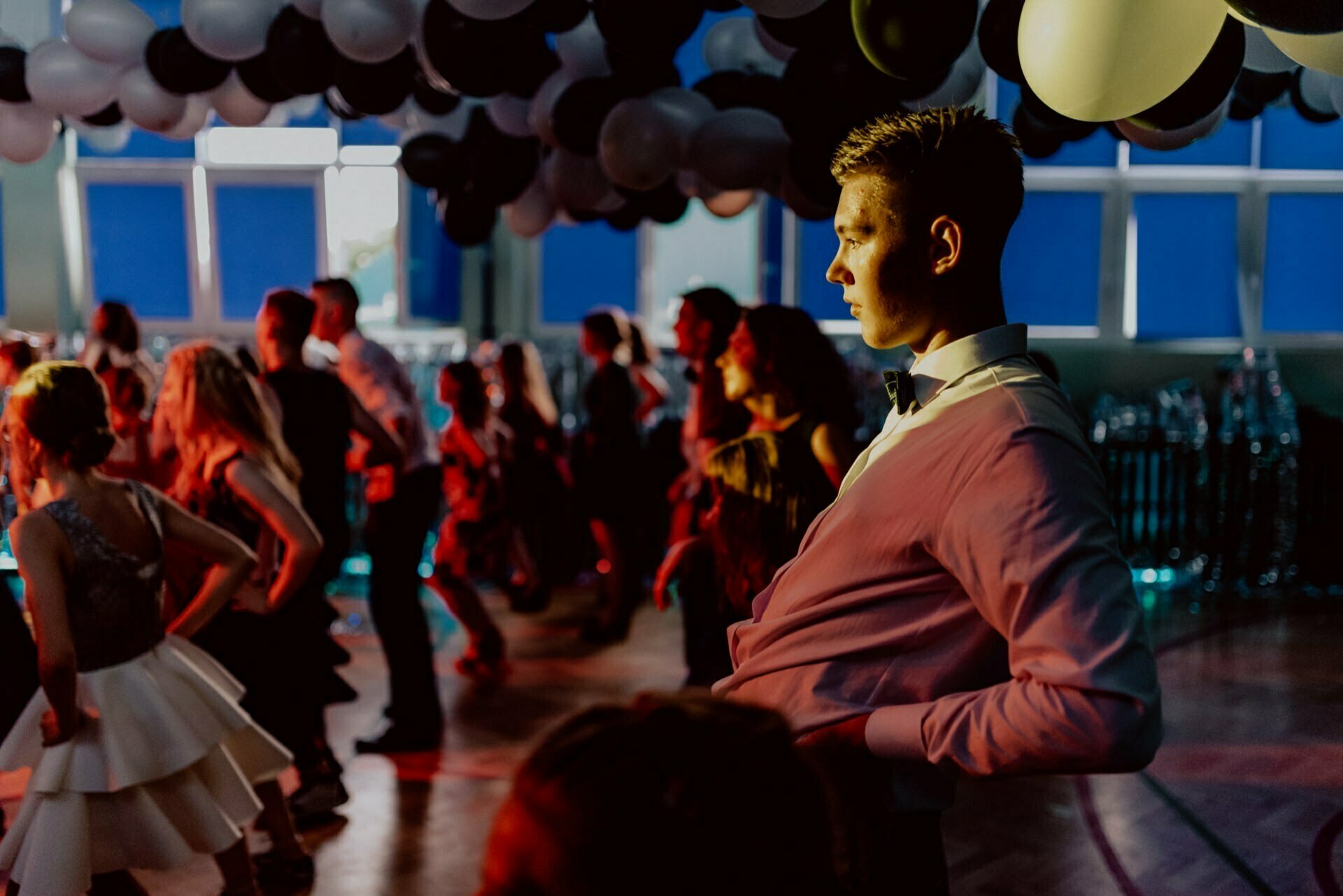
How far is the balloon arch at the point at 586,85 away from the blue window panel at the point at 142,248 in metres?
3.91

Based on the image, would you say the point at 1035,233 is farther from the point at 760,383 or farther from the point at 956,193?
the point at 956,193

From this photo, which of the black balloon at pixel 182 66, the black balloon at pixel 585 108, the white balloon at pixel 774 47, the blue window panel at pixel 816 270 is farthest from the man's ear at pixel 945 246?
the blue window panel at pixel 816 270

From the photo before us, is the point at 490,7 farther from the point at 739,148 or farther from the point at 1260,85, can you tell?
the point at 1260,85

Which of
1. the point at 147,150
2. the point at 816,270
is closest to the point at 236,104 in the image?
the point at 147,150

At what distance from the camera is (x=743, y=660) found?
1.37 metres

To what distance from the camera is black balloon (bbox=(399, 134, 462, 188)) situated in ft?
15.9

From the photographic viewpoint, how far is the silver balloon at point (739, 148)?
421cm

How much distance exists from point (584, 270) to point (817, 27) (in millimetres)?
5447

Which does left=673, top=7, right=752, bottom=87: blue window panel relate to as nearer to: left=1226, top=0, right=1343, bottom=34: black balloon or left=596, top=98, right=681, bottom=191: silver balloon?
left=596, top=98, right=681, bottom=191: silver balloon

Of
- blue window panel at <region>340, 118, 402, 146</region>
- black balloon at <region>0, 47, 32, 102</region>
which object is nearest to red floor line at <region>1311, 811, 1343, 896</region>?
black balloon at <region>0, 47, 32, 102</region>

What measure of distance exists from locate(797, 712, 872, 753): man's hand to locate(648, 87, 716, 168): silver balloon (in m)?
3.35

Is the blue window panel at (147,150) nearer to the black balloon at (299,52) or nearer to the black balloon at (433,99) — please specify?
the black balloon at (433,99)

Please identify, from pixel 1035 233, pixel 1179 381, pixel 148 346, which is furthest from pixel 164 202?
pixel 1179 381

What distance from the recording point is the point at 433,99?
4703 millimetres
